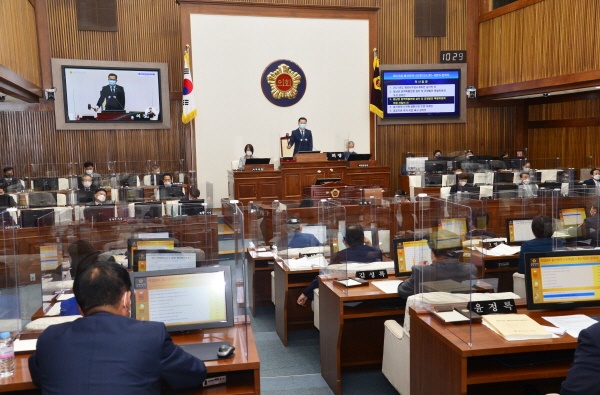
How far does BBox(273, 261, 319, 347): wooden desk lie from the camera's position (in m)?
5.07

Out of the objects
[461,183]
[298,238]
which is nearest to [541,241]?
[298,238]

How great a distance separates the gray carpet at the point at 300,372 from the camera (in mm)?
4141

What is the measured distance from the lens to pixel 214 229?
6.23m

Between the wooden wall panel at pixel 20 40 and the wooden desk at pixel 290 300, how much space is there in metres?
6.19

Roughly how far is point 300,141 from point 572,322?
9.64 meters

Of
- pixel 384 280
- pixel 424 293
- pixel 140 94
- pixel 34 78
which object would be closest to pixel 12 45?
pixel 34 78

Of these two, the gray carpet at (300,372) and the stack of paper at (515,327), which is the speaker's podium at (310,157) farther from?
the stack of paper at (515,327)

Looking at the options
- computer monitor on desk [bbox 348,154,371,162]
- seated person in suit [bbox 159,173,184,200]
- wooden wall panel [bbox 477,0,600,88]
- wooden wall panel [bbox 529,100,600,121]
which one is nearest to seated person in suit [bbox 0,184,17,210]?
seated person in suit [bbox 159,173,184,200]

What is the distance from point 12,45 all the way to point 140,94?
A: 3.23m

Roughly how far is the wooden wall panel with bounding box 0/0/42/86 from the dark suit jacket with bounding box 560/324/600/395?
29.2ft

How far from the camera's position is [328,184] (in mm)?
10258

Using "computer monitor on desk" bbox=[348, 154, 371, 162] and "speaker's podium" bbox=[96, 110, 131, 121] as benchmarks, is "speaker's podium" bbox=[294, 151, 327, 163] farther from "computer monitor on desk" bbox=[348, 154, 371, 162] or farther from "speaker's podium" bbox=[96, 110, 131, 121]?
"speaker's podium" bbox=[96, 110, 131, 121]

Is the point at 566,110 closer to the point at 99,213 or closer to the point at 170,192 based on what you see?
the point at 170,192

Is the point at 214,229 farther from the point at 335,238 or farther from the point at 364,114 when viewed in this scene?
the point at 364,114
